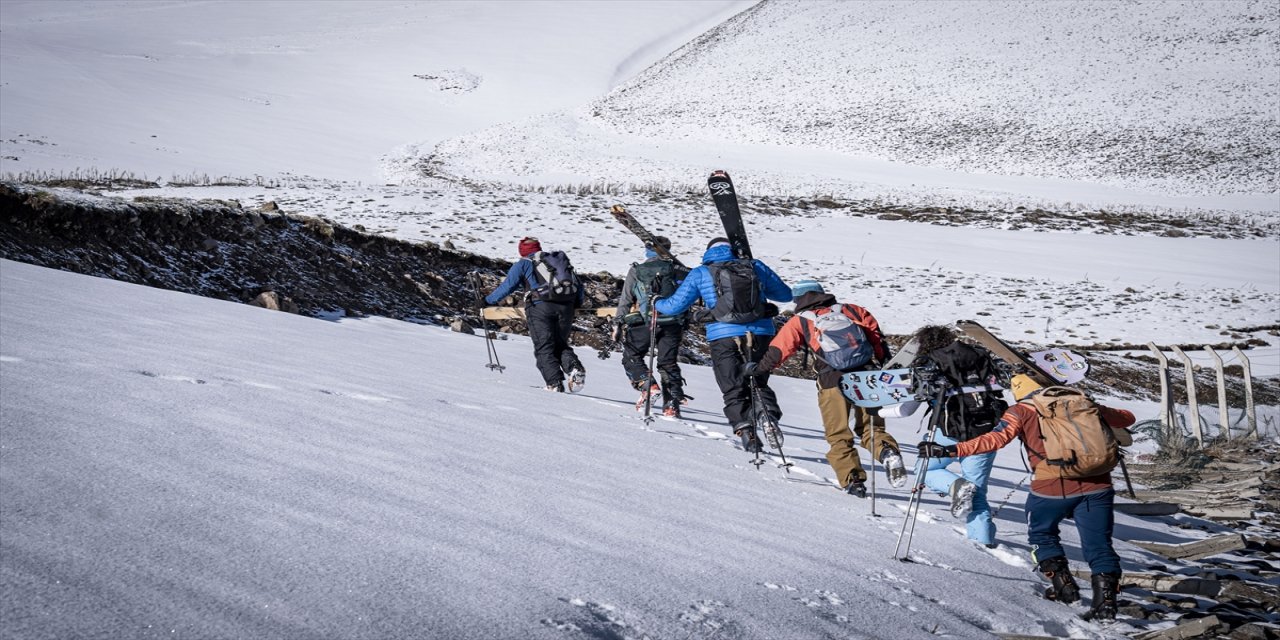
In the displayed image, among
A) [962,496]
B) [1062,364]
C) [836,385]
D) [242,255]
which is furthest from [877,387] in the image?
[242,255]

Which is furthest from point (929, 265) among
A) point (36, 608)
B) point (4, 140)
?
point (4, 140)

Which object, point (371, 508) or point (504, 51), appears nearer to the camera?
point (371, 508)

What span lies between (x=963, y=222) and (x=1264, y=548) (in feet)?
83.6

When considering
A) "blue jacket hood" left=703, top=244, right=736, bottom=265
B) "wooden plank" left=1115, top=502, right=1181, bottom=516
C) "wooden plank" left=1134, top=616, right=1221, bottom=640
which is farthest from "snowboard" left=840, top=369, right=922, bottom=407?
"wooden plank" left=1115, top=502, right=1181, bottom=516

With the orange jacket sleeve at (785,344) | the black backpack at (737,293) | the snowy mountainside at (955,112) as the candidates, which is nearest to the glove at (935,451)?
the orange jacket sleeve at (785,344)

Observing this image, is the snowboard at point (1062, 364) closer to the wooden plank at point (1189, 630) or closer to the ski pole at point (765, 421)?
the wooden plank at point (1189, 630)

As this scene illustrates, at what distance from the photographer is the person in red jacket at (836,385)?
22.6 feet

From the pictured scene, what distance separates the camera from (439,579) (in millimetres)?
3463

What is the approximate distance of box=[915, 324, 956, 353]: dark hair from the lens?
6.27m

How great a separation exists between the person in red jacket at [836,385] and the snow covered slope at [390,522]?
0.95 feet

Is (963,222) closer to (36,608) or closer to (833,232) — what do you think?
(833,232)

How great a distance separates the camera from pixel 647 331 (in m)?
10.2

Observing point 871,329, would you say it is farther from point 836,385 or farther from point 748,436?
point 748,436

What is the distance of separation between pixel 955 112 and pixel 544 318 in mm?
50655
